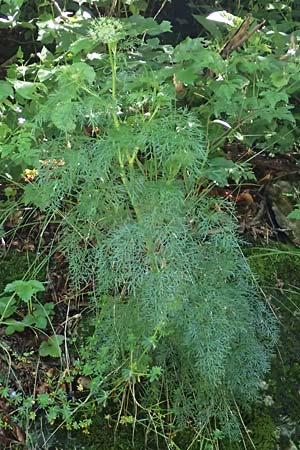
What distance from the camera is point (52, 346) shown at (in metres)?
2.50

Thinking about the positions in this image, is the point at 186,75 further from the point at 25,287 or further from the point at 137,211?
the point at 25,287

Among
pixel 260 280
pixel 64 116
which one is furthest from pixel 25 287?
pixel 260 280

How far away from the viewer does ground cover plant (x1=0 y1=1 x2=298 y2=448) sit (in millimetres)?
2180

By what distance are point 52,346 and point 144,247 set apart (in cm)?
54

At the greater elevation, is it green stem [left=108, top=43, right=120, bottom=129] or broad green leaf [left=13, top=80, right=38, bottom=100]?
green stem [left=108, top=43, right=120, bottom=129]

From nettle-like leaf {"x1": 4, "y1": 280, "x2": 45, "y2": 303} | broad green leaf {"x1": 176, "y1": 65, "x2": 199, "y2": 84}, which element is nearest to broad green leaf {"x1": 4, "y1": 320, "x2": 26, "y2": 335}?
nettle-like leaf {"x1": 4, "y1": 280, "x2": 45, "y2": 303}

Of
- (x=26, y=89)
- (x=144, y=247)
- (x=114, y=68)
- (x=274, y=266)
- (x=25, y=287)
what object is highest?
(x=114, y=68)

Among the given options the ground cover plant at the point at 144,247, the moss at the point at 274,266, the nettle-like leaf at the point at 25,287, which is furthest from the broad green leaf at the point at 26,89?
the moss at the point at 274,266

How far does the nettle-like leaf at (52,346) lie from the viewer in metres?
2.47

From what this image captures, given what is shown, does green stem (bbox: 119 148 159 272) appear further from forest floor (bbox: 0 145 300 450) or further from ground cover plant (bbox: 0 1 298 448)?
forest floor (bbox: 0 145 300 450)

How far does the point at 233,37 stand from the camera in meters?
2.77

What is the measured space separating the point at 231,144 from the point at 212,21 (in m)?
0.51

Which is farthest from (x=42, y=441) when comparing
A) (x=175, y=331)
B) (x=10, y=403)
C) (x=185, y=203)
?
(x=185, y=203)

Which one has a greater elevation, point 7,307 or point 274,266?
point 7,307
